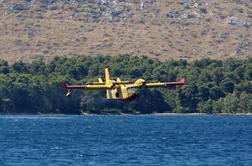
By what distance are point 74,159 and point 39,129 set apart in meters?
61.3

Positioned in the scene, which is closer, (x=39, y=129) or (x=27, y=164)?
(x=27, y=164)

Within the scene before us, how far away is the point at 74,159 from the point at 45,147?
16303 millimetres

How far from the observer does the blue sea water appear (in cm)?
10981

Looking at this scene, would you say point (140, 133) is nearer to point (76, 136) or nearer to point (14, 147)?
point (76, 136)

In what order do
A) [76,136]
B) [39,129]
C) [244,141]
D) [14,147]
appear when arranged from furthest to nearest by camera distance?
1. [39,129]
2. [76,136]
3. [244,141]
4. [14,147]

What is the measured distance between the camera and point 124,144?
434ft

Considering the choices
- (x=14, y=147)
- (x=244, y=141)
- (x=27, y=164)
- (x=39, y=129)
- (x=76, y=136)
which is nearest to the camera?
(x=27, y=164)

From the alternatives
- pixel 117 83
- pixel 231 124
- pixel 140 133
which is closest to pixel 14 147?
pixel 117 83

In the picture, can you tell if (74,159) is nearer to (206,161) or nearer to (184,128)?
(206,161)

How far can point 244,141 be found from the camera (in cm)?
14112

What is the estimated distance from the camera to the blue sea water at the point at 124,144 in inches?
4323

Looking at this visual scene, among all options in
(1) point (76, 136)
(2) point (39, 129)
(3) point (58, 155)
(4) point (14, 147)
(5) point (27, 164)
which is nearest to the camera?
(5) point (27, 164)

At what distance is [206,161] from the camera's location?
358 ft

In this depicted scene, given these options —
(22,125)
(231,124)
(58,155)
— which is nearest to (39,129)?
(22,125)
